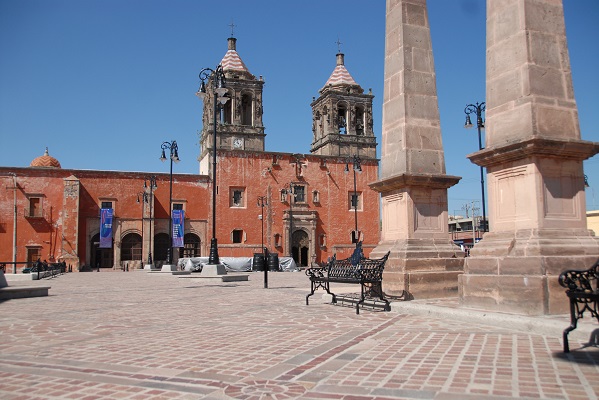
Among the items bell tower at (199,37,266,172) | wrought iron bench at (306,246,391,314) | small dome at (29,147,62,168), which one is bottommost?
wrought iron bench at (306,246,391,314)

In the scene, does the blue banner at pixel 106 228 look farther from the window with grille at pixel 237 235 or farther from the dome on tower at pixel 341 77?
the dome on tower at pixel 341 77

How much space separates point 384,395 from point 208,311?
5.56 meters

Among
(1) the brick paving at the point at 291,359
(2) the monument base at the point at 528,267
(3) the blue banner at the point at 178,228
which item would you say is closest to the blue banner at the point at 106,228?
(3) the blue banner at the point at 178,228

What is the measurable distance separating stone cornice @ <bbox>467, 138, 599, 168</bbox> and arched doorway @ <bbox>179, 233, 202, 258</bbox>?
38.5 m

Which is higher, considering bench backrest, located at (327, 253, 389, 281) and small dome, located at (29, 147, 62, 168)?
small dome, located at (29, 147, 62, 168)

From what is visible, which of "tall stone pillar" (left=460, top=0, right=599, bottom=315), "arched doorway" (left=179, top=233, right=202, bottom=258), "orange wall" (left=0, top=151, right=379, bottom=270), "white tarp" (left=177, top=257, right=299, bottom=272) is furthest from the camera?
"arched doorway" (left=179, top=233, right=202, bottom=258)

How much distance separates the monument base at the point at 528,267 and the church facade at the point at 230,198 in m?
30.4

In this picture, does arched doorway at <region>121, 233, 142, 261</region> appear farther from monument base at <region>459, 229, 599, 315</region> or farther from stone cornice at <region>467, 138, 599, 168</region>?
stone cornice at <region>467, 138, 599, 168</region>

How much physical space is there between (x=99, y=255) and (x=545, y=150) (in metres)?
40.0

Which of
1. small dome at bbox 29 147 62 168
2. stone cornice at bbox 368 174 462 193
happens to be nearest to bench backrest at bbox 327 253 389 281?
stone cornice at bbox 368 174 462 193

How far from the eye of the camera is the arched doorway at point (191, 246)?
43125mm

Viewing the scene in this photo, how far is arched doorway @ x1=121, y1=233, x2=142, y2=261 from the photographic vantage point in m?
41.5

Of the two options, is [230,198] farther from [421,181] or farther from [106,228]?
[421,181]

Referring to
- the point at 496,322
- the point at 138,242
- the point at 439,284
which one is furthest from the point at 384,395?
the point at 138,242
